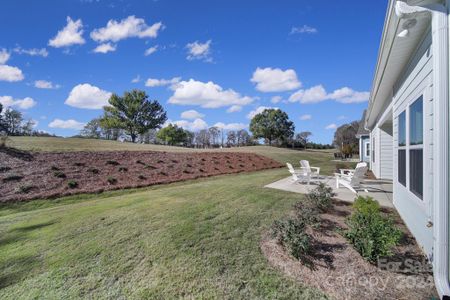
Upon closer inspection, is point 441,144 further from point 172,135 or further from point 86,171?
point 172,135

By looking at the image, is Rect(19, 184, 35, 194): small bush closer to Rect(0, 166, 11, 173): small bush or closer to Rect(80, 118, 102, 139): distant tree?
Rect(0, 166, 11, 173): small bush

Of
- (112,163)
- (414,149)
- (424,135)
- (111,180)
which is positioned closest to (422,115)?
(424,135)

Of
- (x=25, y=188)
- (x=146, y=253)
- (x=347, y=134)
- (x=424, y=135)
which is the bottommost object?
(x=146, y=253)

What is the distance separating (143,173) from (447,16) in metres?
12.1

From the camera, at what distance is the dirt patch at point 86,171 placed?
9.55 m

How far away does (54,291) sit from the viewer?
3.31 meters

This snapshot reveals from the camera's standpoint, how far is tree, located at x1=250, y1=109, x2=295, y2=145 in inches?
2183

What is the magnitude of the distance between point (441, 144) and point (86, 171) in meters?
12.4

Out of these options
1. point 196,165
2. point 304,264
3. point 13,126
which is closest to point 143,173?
point 196,165

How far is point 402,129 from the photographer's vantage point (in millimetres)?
5328

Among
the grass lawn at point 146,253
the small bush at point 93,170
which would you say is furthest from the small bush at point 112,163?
the grass lawn at point 146,253

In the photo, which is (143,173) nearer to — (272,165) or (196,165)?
(196,165)

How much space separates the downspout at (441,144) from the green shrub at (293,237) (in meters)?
1.47

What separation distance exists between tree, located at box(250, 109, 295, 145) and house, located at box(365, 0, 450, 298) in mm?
49639
